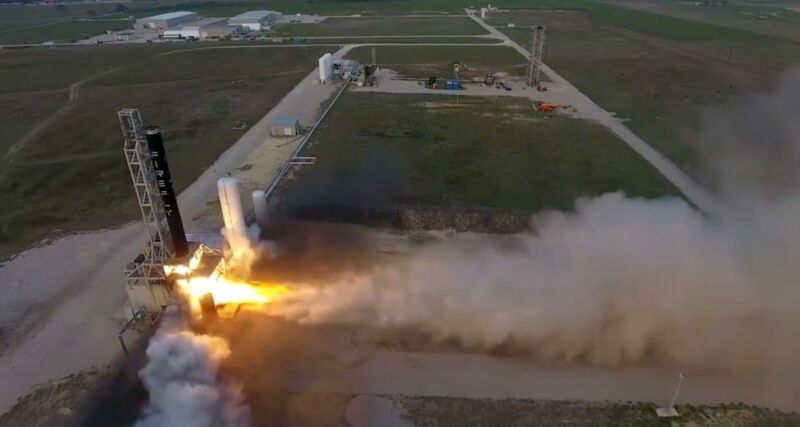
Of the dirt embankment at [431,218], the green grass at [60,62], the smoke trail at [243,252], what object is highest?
the green grass at [60,62]

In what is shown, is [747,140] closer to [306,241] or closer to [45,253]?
[306,241]

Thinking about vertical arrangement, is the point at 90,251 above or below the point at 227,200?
below

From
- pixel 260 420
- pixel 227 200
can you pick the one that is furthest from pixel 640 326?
pixel 227 200

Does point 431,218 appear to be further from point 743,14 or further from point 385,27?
point 743,14

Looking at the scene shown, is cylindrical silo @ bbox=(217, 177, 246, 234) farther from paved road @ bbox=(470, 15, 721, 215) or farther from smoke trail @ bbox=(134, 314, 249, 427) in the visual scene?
paved road @ bbox=(470, 15, 721, 215)

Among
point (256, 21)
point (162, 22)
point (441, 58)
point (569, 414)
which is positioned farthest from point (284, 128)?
point (162, 22)

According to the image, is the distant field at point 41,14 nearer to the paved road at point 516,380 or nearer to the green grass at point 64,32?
the green grass at point 64,32

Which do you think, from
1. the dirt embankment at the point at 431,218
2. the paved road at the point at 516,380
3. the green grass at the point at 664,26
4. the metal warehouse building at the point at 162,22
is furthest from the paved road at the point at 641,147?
the metal warehouse building at the point at 162,22
